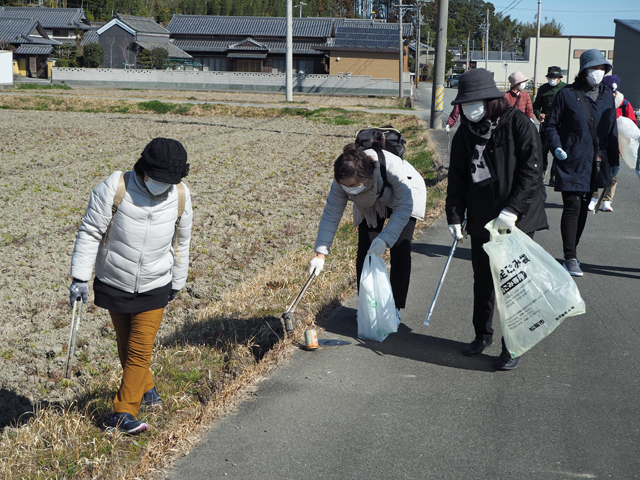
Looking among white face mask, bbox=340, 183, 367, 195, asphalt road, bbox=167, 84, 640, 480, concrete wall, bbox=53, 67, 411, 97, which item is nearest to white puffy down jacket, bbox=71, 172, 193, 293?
asphalt road, bbox=167, 84, 640, 480

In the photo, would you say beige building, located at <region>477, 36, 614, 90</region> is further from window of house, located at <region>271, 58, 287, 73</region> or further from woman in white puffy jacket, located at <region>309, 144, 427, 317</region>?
woman in white puffy jacket, located at <region>309, 144, 427, 317</region>

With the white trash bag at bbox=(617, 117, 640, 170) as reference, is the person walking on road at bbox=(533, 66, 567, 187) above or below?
above

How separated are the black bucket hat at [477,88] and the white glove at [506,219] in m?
0.66

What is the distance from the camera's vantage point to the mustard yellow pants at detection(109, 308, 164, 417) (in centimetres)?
310

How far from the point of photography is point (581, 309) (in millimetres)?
3416

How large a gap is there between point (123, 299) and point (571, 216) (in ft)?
13.4

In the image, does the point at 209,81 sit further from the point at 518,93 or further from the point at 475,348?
the point at 475,348

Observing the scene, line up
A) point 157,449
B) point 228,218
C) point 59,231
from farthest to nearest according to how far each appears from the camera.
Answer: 1. point 228,218
2. point 59,231
3. point 157,449

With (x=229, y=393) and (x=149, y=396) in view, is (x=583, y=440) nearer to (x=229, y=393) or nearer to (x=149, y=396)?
(x=229, y=393)

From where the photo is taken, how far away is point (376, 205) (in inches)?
161

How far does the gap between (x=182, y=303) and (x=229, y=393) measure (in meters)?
2.34

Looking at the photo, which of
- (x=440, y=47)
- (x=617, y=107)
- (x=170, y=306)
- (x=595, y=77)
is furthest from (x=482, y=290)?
(x=440, y=47)

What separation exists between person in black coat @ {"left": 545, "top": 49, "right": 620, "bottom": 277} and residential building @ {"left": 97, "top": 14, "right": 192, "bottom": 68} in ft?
165

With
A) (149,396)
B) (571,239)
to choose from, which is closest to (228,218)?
(571,239)
